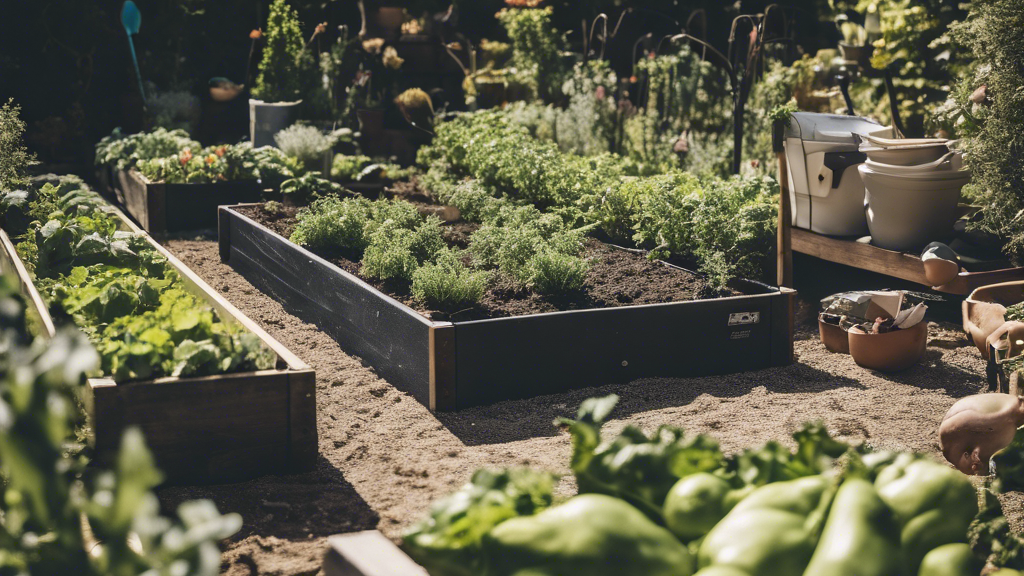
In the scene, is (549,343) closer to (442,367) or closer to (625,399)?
(625,399)

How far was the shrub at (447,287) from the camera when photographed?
4449 millimetres

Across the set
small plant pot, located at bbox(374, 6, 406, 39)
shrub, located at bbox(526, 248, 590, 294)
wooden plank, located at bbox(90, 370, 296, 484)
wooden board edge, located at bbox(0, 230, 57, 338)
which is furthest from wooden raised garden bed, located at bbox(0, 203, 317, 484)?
small plant pot, located at bbox(374, 6, 406, 39)

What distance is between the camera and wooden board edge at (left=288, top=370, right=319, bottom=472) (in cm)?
333

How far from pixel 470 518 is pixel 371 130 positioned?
33.1ft

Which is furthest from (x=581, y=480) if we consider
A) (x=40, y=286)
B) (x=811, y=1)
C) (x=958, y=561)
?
(x=811, y=1)

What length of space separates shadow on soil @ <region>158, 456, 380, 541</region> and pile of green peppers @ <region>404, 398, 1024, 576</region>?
2.17 meters

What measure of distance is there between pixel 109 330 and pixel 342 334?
1704 millimetres

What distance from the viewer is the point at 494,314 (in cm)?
445

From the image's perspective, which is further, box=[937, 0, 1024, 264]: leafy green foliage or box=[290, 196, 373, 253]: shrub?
box=[290, 196, 373, 253]: shrub

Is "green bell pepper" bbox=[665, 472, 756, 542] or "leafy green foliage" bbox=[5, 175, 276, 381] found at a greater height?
"green bell pepper" bbox=[665, 472, 756, 542]

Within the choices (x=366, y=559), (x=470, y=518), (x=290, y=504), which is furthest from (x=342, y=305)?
(x=470, y=518)

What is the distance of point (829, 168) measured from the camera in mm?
5855

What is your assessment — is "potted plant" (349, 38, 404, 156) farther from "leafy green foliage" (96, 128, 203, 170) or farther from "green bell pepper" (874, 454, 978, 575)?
"green bell pepper" (874, 454, 978, 575)

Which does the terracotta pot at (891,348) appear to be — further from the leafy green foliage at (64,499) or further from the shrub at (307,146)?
the shrub at (307,146)
